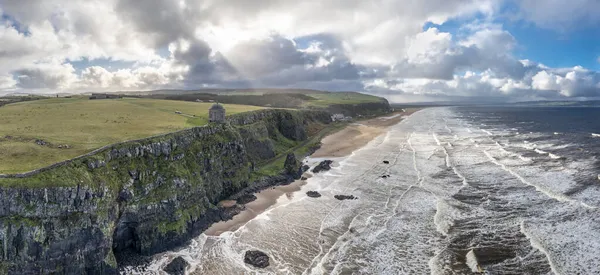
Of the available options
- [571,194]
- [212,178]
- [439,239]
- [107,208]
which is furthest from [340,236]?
[571,194]

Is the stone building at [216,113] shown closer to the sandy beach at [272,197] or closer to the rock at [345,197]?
the sandy beach at [272,197]

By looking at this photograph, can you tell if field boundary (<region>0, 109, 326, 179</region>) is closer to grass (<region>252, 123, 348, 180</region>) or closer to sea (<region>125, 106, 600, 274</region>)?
grass (<region>252, 123, 348, 180</region>)

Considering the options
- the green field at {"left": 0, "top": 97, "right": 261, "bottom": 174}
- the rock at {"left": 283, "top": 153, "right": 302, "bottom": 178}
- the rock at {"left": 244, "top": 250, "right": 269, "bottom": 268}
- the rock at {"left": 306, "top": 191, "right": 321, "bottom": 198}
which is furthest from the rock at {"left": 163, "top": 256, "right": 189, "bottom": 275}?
the rock at {"left": 283, "top": 153, "right": 302, "bottom": 178}

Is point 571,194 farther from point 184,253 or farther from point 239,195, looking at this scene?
point 184,253

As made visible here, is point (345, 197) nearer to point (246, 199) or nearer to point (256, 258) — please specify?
point (246, 199)

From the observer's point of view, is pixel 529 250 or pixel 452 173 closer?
pixel 529 250

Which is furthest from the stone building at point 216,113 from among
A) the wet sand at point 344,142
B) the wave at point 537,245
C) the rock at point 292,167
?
the wave at point 537,245
